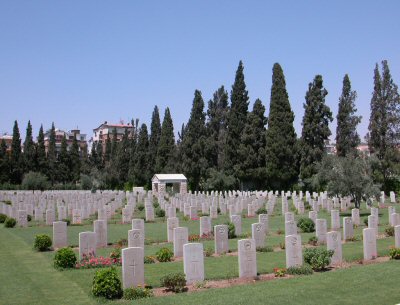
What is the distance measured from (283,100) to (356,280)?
4371cm

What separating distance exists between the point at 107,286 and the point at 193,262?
2600 millimetres

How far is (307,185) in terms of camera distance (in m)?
52.9

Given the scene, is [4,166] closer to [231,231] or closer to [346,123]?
[346,123]

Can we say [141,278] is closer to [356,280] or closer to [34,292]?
[34,292]

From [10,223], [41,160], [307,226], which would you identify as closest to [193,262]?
[307,226]

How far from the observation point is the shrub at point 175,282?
11.8 meters

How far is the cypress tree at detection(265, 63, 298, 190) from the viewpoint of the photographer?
53.9 meters

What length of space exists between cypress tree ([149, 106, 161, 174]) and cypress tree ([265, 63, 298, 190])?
27349 mm

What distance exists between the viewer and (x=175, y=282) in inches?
466

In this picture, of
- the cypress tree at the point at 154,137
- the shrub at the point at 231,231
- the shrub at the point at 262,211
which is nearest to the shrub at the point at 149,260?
the shrub at the point at 231,231

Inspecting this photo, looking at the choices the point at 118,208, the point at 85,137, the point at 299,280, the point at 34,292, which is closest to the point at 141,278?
the point at 34,292

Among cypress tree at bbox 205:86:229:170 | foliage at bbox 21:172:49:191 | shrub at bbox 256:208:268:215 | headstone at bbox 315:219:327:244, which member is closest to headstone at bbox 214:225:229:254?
headstone at bbox 315:219:327:244

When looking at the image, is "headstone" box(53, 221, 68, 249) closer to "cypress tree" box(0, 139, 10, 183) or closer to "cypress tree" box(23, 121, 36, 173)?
"cypress tree" box(23, 121, 36, 173)

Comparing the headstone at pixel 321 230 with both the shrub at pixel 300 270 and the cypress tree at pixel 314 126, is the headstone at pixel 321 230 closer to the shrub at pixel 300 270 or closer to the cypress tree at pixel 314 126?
the shrub at pixel 300 270
